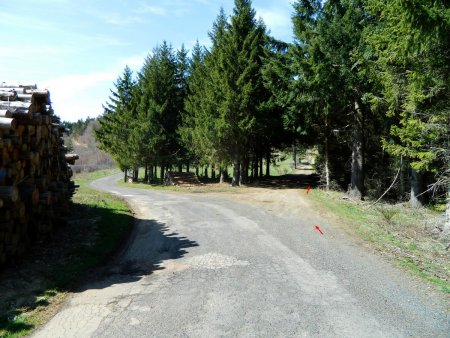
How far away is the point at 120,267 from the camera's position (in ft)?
26.1

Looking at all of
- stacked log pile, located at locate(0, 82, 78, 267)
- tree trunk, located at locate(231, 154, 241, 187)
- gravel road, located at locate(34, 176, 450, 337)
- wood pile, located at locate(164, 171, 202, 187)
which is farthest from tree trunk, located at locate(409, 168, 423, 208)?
wood pile, located at locate(164, 171, 202, 187)

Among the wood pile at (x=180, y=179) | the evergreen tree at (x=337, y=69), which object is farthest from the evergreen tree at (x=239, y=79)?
the wood pile at (x=180, y=179)

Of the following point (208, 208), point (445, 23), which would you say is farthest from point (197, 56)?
point (445, 23)

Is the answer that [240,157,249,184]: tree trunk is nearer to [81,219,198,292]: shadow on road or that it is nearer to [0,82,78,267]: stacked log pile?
[81,219,198,292]: shadow on road

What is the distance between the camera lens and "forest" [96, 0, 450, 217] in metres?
11.7

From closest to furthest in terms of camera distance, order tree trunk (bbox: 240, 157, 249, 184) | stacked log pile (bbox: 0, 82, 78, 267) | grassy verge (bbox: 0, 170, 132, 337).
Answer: grassy verge (bbox: 0, 170, 132, 337) → stacked log pile (bbox: 0, 82, 78, 267) → tree trunk (bbox: 240, 157, 249, 184)

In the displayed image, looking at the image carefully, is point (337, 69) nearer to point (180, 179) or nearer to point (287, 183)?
point (287, 183)

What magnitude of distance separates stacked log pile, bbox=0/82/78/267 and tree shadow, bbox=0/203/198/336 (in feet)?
1.37

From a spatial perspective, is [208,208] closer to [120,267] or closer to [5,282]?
[120,267]

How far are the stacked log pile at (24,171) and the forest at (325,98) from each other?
887 centimetres

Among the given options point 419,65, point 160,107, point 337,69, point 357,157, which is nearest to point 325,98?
point 337,69

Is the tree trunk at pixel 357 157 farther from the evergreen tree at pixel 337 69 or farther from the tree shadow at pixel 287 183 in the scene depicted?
the tree shadow at pixel 287 183

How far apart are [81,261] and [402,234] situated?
8909mm

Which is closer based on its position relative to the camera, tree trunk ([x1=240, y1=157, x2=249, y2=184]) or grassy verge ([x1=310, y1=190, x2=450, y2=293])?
grassy verge ([x1=310, y1=190, x2=450, y2=293])
